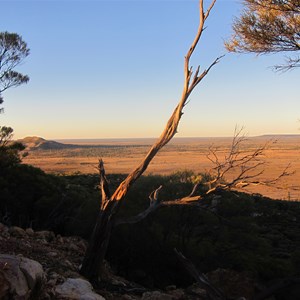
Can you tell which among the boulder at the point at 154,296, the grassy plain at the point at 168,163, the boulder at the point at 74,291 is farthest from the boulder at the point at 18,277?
the grassy plain at the point at 168,163

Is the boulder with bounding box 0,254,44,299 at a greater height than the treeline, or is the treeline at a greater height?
the boulder with bounding box 0,254,44,299

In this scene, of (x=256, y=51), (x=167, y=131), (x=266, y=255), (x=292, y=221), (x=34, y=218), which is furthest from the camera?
(x=292, y=221)

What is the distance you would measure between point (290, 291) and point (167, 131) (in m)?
7.36

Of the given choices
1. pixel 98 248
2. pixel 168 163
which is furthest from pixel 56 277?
pixel 168 163

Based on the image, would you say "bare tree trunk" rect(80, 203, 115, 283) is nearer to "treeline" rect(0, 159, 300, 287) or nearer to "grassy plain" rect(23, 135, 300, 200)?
"treeline" rect(0, 159, 300, 287)

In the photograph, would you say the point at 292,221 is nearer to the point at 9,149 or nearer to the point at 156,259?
the point at 156,259

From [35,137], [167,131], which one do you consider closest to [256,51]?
[167,131]

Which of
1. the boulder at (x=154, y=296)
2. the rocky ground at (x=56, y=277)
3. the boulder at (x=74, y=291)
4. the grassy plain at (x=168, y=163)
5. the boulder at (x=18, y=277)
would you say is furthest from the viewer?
the grassy plain at (x=168, y=163)

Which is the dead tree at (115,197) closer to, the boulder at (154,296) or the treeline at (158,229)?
the boulder at (154,296)

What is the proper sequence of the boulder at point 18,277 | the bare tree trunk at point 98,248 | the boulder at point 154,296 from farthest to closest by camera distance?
the bare tree trunk at point 98,248
the boulder at point 154,296
the boulder at point 18,277

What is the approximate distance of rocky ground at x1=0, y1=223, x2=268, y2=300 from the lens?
4.38 m

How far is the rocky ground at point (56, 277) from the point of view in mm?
4379

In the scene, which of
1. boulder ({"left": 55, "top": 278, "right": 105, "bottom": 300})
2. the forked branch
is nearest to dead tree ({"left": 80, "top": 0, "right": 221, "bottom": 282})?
the forked branch

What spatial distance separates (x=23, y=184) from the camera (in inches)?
713
